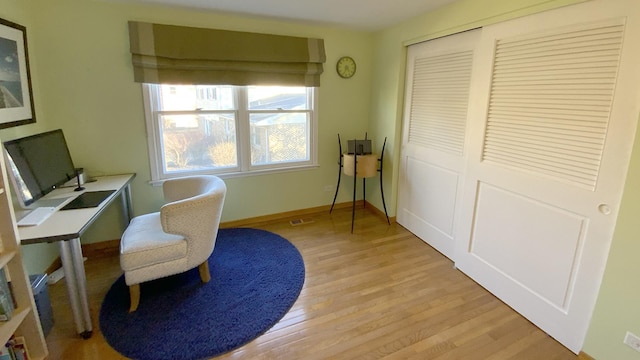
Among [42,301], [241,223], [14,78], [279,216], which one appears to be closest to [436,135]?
[279,216]

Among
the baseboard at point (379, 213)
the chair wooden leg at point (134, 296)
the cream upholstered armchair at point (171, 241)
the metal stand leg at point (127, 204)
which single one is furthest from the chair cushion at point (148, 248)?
the baseboard at point (379, 213)

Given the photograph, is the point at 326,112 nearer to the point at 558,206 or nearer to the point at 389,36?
Result: the point at 389,36

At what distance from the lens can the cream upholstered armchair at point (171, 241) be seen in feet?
6.53

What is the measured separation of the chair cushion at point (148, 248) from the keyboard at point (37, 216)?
44 cm

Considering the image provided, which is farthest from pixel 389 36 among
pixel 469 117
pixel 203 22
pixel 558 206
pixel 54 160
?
pixel 54 160

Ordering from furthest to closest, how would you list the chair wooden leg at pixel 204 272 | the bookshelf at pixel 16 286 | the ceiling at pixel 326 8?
the ceiling at pixel 326 8 → the chair wooden leg at pixel 204 272 → the bookshelf at pixel 16 286

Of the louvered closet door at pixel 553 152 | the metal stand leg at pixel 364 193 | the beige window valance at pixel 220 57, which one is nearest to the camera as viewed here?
the louvered closet door at pixel 553 152

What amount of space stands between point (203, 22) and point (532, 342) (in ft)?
11.9

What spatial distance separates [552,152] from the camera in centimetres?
190

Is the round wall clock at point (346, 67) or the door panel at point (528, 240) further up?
the round wall clock at point (346, 67)

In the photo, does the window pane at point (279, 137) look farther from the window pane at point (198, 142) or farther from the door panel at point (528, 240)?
the door panel at point (528, 240)

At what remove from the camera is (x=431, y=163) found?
9.95ft

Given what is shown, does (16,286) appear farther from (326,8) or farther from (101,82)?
(326,8)

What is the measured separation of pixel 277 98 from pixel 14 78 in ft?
6.96
